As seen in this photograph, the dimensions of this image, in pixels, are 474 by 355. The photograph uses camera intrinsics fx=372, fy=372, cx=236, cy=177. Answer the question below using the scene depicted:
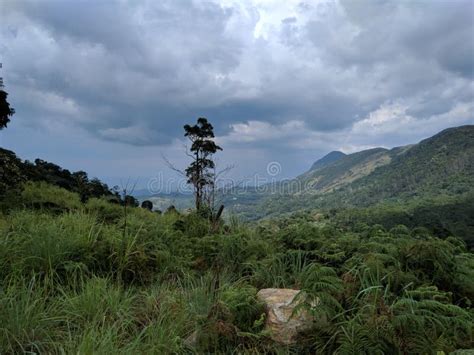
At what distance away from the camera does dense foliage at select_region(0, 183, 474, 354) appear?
11.4 feet

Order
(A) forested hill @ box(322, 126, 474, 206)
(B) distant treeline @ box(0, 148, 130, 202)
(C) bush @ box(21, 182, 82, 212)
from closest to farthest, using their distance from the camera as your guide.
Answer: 1. (C) bush @ box(21, 182, 82, 212)
2. (B) distant treeline @ box(0, 148, 130, 202)
3. (A) forested hill @ box(322, 126, 474, 206)

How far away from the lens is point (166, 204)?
465 inches

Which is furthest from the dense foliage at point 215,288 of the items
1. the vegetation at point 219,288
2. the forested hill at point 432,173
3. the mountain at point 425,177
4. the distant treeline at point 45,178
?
the forested hill at point 432,173

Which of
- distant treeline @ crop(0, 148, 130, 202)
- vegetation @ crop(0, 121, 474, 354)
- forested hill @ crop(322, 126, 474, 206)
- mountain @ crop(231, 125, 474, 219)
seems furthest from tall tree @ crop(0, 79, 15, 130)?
forested hill @ crop(322, 126, 474, 206)

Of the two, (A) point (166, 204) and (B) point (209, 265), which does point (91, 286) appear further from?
(A) point (166, 204)

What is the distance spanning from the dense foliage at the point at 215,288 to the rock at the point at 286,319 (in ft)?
0.31

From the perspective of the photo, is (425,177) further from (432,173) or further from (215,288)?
(215,288)

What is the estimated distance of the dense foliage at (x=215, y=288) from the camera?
348 cm

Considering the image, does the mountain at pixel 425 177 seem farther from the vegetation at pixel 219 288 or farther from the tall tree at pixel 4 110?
the vegetation at pixel 219 288

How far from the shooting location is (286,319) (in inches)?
156

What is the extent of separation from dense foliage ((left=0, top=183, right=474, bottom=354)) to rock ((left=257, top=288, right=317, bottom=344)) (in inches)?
3.8

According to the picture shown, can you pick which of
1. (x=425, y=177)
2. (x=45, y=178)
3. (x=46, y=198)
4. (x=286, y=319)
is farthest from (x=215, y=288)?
(x=425, y=177)

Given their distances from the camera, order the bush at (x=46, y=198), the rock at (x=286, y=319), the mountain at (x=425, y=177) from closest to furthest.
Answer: the rock at (x=286, y=319)
the bush at (x=46, y=198)
the mountain at (x=425, y=177)

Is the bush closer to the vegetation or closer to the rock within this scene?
the vegetation
